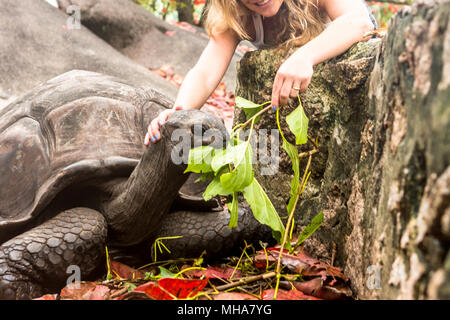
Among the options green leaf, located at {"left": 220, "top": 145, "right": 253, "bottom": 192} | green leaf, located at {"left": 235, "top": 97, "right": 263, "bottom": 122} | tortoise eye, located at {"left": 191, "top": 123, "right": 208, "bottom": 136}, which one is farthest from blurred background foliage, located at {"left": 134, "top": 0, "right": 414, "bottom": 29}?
green leaf, located at {"left": 220, "top": 145, "right": 253, "bottom": 192}

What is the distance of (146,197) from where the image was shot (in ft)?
5.62

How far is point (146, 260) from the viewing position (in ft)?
6.66

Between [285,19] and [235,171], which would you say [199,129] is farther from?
[285,19]

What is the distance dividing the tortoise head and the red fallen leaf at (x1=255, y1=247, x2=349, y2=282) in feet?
1.62

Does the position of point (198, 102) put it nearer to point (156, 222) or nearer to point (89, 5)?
point (156, 222)

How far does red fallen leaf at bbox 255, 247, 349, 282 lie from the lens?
142 centimetres

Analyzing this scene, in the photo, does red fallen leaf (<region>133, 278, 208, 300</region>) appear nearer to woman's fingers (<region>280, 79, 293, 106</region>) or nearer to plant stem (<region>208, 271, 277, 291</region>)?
plant stem (<region>208, 271, 277, 291</region>)

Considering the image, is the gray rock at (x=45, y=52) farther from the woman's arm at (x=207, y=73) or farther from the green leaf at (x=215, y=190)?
the green leaf at (x=215, y=190)

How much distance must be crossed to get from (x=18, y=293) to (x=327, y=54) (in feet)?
4.87

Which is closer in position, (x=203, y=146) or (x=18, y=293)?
(x=203, y=146)

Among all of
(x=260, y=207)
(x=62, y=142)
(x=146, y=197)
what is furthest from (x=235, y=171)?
(x=62, y=142)

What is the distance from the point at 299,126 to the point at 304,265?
487 millimetres

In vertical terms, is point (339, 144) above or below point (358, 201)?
above

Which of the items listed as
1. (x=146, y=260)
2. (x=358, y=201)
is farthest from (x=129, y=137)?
(x=358, y=201)
